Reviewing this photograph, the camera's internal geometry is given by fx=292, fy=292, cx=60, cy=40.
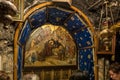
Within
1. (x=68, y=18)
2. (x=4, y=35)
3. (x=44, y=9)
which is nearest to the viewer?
(x=4, y=35)

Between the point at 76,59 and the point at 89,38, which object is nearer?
the point at 89,38

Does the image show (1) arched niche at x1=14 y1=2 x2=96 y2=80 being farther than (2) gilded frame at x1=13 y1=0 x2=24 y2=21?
Yes

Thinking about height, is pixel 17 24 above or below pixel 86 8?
below

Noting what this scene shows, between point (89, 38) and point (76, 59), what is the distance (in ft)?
4.45

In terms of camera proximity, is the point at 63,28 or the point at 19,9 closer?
the point at 19,9

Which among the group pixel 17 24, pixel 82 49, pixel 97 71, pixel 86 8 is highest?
pixel 86 8

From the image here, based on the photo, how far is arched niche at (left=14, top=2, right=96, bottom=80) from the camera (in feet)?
21.5

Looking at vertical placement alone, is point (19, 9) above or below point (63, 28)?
above

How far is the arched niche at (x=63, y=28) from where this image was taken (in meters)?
6.55

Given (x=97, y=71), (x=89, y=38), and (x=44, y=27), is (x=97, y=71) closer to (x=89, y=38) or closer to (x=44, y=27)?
(x=89, y=38)

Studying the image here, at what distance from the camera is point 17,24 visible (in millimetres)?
6430

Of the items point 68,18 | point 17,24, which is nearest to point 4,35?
point 17,24

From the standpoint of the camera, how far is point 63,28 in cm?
834

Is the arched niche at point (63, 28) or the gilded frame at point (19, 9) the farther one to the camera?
the arched niche at point (63, 28)
